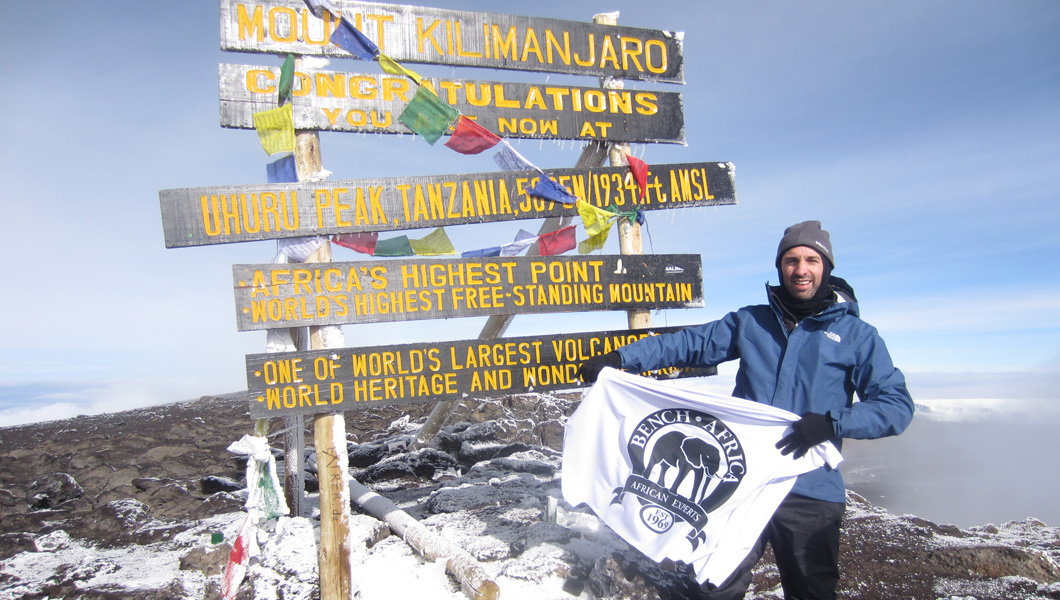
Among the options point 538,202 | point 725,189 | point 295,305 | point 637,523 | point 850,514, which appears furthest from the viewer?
point 850,514

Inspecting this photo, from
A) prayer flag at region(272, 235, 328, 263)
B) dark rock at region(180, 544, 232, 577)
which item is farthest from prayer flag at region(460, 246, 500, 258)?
dark rock at region(180, 544, 232, 577)

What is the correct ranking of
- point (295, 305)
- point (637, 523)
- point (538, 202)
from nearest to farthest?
point (637, 523) → point (295, 305) → point (538, 202)

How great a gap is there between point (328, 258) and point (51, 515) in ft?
16.7

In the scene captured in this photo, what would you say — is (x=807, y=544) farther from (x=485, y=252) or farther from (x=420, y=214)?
(x=420, y=214)

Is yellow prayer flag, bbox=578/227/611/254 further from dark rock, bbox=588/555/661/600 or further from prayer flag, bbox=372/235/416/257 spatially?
dark rock, bbox=588/555/661/600

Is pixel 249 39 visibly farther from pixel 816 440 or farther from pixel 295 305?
pixel 816 440

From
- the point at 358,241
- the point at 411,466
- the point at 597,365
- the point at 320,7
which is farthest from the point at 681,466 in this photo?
the point at 411,466

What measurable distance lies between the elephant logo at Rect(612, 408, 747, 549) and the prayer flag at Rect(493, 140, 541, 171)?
2.32 meters

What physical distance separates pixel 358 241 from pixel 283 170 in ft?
2.64

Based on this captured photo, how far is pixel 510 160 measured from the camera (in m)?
4.98

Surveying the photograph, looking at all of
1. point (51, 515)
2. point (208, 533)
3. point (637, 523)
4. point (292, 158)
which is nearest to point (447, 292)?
point (292, 158)

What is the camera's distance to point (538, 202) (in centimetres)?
496

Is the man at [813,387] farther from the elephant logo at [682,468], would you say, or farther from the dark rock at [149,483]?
the dark rock at [149,483]

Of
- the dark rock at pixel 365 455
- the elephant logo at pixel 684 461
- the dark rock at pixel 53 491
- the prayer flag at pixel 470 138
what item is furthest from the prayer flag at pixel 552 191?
the dark rock at pixel 53 491
